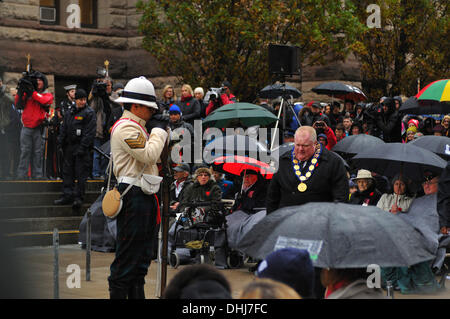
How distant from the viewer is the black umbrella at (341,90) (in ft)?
66.6

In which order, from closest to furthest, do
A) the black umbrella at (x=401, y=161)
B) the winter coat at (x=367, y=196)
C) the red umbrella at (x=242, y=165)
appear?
the black umbrella at (x=401, y=161), the winter coat at (x=367, y=196), the red umbrella at (x=242, y=165)

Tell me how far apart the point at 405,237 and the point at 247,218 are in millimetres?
7879

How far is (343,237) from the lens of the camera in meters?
5.04

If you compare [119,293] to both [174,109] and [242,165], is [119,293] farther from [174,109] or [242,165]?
[174,109]

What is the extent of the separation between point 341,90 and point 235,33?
2.86 m

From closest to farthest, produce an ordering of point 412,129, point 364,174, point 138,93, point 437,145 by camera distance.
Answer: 1. point 138,93
2. point 364,174
3. point 437,145
4. point 412,129

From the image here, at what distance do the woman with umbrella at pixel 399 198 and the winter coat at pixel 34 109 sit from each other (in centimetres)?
737

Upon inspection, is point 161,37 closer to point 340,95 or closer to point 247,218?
point 340,95

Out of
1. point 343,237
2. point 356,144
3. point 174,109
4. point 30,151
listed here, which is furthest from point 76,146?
point 343,237

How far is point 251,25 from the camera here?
64.7ft

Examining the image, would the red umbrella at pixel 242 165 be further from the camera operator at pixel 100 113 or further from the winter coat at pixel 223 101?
the camera operator at pixel 100 113

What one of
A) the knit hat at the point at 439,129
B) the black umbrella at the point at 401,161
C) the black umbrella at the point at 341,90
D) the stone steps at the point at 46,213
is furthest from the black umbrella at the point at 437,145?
the black umbrella at the point at 341,90

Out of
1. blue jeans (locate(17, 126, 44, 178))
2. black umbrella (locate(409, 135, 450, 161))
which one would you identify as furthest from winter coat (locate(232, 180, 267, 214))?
blue jeans (locate(17, 126, 44, 178))

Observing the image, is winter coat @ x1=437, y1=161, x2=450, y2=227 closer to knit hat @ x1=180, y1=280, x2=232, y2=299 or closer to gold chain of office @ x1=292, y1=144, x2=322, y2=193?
gold chain of office @ x1=292, y1=144, x2=322, y2=193
